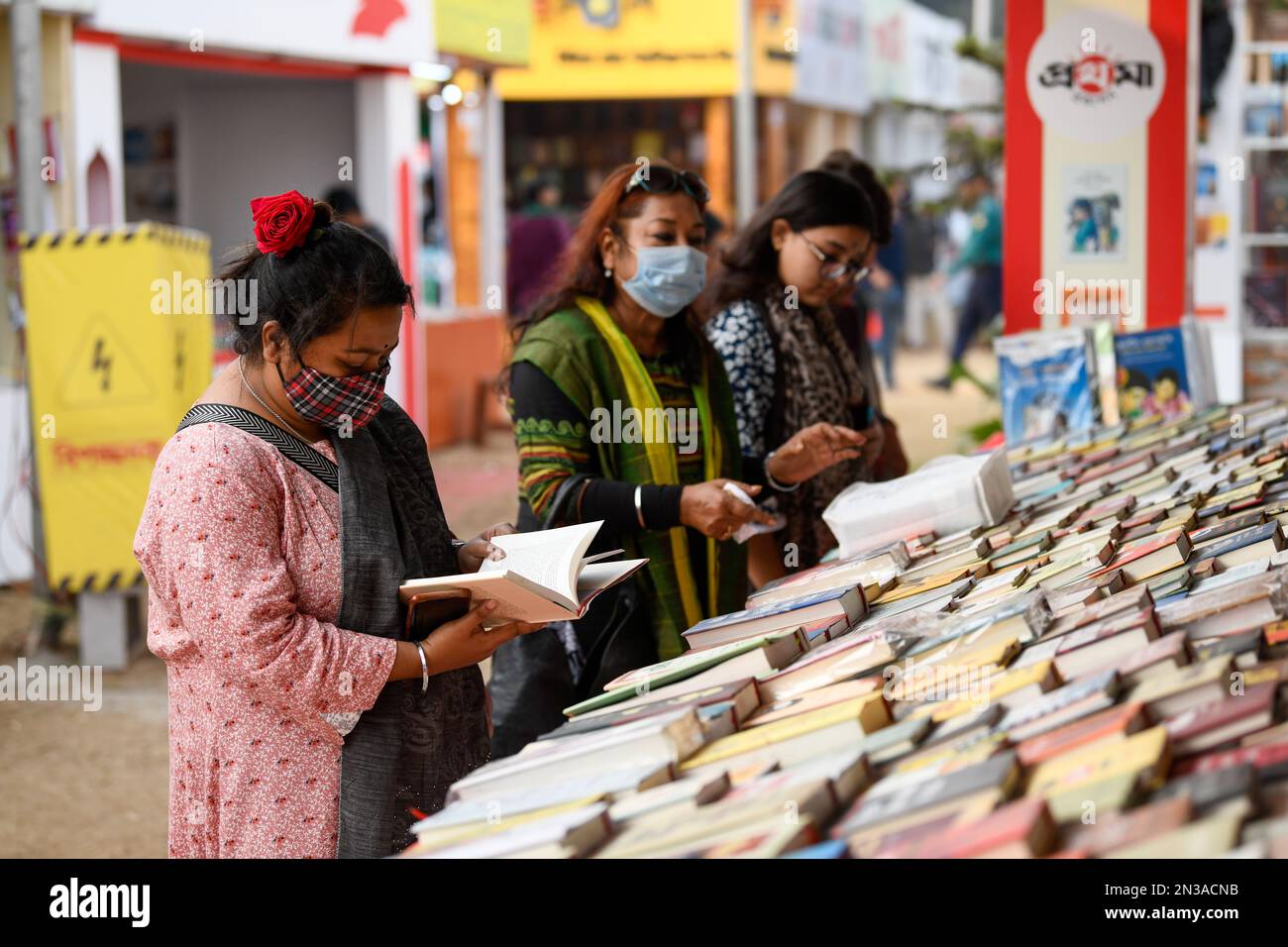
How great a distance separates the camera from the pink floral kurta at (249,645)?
2102mm

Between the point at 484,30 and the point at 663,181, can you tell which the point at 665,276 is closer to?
the point at 663,181

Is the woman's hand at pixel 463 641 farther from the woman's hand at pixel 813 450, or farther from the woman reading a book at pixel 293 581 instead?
the woman's hand at pixel 813 450

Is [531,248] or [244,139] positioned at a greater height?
[244,139]

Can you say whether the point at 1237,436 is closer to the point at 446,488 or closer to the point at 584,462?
the point at 584,462

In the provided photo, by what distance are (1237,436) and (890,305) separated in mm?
11409

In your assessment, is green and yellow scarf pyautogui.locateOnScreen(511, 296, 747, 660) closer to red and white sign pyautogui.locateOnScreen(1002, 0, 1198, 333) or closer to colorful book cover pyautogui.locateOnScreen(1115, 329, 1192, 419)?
colorful book cover pyautogui.locateOnScreen(1115, 329, 1192, 419)

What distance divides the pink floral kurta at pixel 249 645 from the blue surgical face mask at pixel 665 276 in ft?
3.42

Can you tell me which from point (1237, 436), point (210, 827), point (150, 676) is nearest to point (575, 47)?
point (150, 676)

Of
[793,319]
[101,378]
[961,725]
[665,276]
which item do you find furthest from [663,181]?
[101,378]

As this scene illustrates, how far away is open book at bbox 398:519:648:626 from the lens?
2154mm

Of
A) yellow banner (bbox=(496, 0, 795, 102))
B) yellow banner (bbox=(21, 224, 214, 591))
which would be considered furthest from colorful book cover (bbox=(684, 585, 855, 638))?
yellow banner (bbox=(496, 0, 795, 102))

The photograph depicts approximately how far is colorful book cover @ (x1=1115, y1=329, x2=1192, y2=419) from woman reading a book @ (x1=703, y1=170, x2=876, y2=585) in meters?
1.16

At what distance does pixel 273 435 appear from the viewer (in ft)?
7.30

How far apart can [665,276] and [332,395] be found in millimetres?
1097
